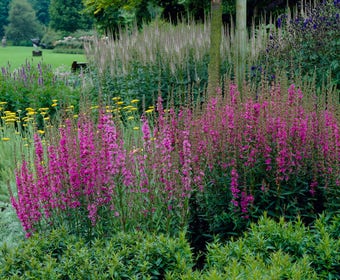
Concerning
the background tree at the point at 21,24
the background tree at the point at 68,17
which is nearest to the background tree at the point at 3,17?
the background tree at the point at 21,24

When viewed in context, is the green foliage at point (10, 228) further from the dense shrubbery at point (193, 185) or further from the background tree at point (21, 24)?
the background tree at point (21, 24)

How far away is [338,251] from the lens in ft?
11.8

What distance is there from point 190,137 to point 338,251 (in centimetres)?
187

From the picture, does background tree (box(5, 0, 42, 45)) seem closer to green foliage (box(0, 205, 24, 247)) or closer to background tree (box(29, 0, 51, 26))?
background tree (box(29, 0, 51, 26))

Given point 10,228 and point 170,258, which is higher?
point 170,258

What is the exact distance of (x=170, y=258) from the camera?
3.54 m

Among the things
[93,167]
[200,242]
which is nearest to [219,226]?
[200,242]

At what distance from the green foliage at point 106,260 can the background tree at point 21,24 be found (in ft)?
225

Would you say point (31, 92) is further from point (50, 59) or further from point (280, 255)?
point (50, 59)

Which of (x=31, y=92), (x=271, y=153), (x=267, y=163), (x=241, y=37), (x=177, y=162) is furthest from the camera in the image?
(x=31, y=92)

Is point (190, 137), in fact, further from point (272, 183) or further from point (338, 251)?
point (338, 251)

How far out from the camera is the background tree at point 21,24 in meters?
67.9

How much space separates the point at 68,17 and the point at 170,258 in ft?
184

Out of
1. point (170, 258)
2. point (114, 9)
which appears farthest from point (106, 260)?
point (114, 9)
